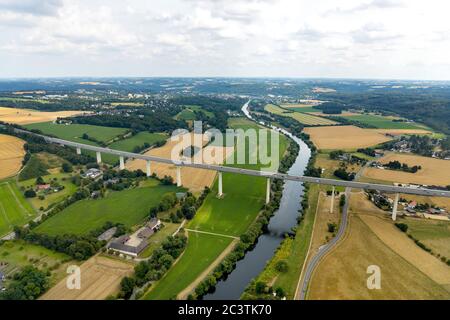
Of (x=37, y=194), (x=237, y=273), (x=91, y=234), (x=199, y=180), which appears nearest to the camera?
(x=237, y=273)

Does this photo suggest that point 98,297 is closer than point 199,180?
Yes

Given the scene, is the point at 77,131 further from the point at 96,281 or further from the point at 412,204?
the point at 412,204

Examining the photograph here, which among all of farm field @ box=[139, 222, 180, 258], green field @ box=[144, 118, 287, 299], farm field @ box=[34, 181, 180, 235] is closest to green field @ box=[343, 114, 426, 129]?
green field @ box=[144, 118, 287, 299]

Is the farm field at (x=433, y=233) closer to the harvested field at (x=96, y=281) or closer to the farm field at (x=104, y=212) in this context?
the harvested field at (x=96, y=281)

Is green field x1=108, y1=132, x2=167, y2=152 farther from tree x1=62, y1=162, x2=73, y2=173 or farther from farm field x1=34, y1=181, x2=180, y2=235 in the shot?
farm field x1=34, y1=181, x2=180, y2=235

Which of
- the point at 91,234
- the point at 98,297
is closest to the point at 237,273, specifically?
the point at 98,297

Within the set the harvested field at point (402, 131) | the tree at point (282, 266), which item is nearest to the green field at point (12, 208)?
the tree at point (282, 266)

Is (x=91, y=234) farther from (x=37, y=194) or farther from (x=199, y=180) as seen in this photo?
(x=199, y=180)

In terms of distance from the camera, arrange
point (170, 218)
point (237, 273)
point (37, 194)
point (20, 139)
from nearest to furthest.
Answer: point (237, 273) → point (170, 218) → point (37, 194) → point (20, 139)
